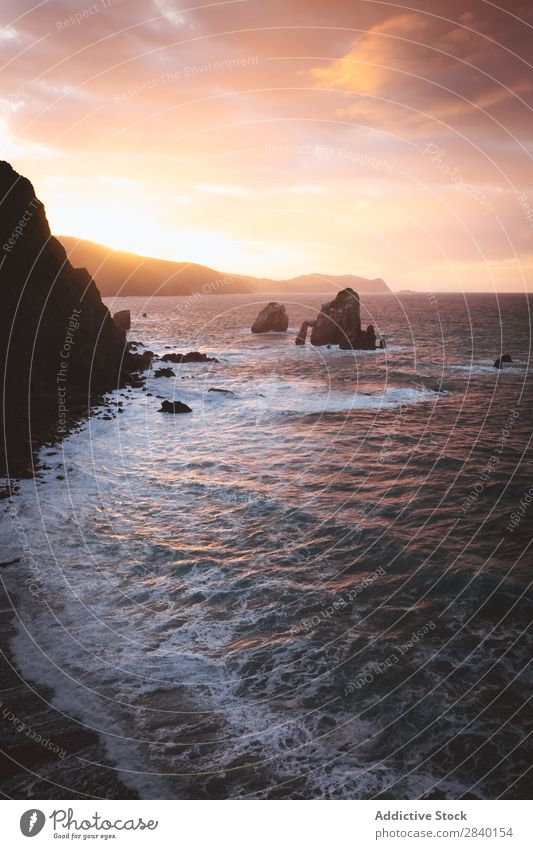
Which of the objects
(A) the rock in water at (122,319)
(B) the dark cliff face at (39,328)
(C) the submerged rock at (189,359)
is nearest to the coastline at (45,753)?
(B) the dark cliff face at (39,328)

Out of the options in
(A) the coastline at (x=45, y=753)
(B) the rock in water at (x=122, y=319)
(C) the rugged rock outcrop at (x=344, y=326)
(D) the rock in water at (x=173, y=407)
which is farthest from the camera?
(B) the rock in water at (x=122, y=319)

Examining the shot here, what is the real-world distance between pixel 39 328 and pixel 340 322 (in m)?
43.7

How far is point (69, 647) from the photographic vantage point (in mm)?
9883

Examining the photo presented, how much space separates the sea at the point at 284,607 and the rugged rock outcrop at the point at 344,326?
39969 millimetres

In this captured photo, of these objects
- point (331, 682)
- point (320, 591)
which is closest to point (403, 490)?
point (320, 591)

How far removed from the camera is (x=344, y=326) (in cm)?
6462

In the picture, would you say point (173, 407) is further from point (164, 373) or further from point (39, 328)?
point (164, 373)

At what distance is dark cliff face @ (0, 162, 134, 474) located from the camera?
25.6m

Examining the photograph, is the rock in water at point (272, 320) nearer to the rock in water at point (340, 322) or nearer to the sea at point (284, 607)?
the rock in water at point (340, 322)

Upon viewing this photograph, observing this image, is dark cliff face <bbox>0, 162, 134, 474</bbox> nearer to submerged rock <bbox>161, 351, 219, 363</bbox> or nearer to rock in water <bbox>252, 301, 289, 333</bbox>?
submerged rock <bbox>161, 351, 219, 363</bbox>

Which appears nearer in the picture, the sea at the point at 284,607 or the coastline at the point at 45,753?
the coastline at the point at 45,753

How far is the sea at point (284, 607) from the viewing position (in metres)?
7.54

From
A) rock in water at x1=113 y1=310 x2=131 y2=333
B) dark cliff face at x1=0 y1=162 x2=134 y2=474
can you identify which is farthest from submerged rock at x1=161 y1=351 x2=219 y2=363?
rock in water at x1=113 y1=310 x2=131 y2=333

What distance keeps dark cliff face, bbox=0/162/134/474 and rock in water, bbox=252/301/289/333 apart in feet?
153
